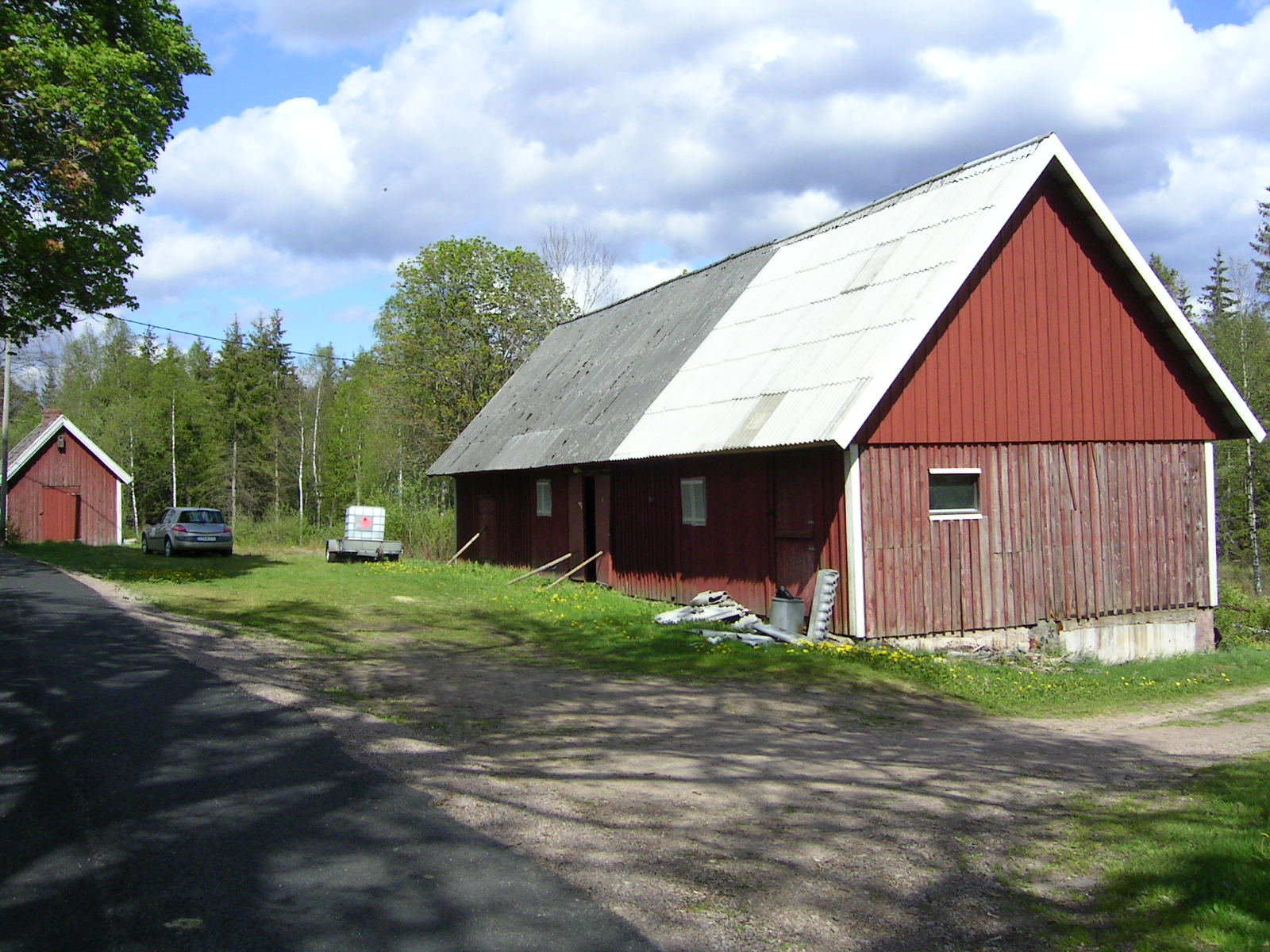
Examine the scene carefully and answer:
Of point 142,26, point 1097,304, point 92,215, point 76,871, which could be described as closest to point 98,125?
point 92,215

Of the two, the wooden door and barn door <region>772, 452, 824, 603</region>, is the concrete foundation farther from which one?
the wooden door

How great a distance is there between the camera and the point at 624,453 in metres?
19.2

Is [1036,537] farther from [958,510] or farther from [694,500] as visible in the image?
[694,500]

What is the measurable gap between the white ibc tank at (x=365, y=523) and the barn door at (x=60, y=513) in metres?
18.8

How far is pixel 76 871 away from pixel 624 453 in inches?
569

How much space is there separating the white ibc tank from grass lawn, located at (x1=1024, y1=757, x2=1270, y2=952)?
1135 inches

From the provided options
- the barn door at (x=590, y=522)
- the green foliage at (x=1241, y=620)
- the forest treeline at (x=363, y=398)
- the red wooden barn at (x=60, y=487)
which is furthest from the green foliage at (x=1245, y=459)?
the red wooden barn at (x=60, y=487)

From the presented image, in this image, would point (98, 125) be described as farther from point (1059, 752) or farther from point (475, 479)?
point (1059, 752)

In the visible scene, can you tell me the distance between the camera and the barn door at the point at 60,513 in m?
44.1

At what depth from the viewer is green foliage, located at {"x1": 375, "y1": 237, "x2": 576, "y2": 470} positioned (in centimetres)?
4100

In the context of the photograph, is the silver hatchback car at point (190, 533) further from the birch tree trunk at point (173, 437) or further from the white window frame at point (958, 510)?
the birch tree trunk at point (173, 437)

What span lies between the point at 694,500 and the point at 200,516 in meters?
19.6

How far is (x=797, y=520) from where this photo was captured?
1559cm

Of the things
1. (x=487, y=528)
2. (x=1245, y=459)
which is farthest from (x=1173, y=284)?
(x=487, y=528)
